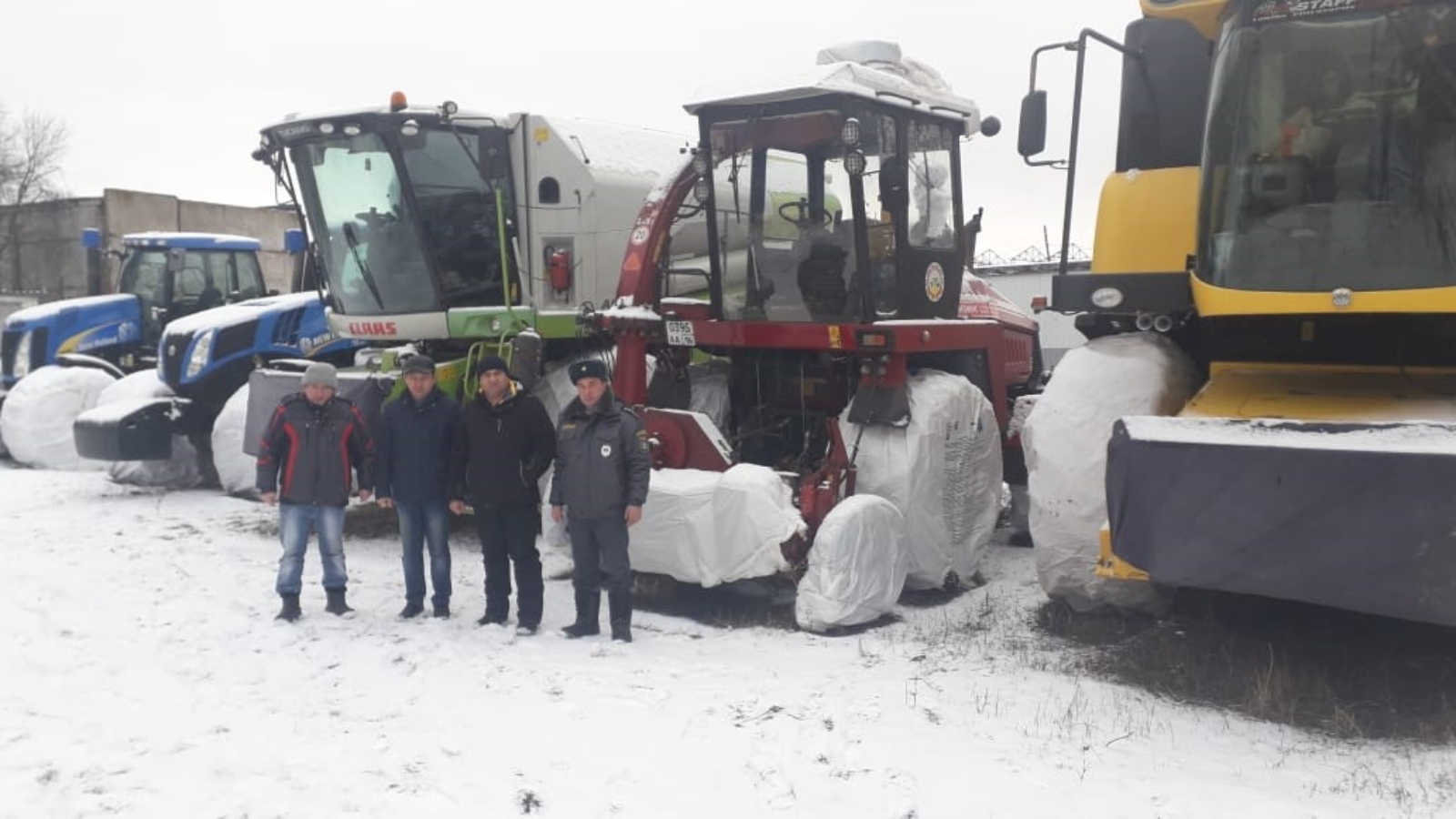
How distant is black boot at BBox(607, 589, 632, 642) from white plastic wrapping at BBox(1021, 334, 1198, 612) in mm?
2223

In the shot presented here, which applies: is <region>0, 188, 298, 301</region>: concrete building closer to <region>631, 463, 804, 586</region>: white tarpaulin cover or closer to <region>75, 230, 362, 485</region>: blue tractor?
<region>75, 230, 362, 485</region>: blue tractor

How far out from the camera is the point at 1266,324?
19.8ft

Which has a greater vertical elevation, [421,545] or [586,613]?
[421,545]

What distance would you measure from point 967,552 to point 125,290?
1217 centimetres

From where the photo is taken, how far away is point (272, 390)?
928 cm

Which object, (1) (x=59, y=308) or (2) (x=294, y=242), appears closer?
A: (2) (x=294, y=242)

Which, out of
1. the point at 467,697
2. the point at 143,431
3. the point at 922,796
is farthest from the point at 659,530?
the point at 143,431

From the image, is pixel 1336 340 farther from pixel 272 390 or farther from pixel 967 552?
pixel 272 390

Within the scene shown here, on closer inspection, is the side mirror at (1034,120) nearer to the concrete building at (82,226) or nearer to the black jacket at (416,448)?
the black jacket at (416,448)

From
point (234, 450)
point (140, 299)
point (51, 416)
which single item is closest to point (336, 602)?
point (234, 450)

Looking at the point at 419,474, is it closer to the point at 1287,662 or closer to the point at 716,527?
the point at 716,527

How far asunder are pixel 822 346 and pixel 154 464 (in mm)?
7617

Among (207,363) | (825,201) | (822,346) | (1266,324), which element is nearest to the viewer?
(1266,324)

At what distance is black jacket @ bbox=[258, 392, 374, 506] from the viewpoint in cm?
688
